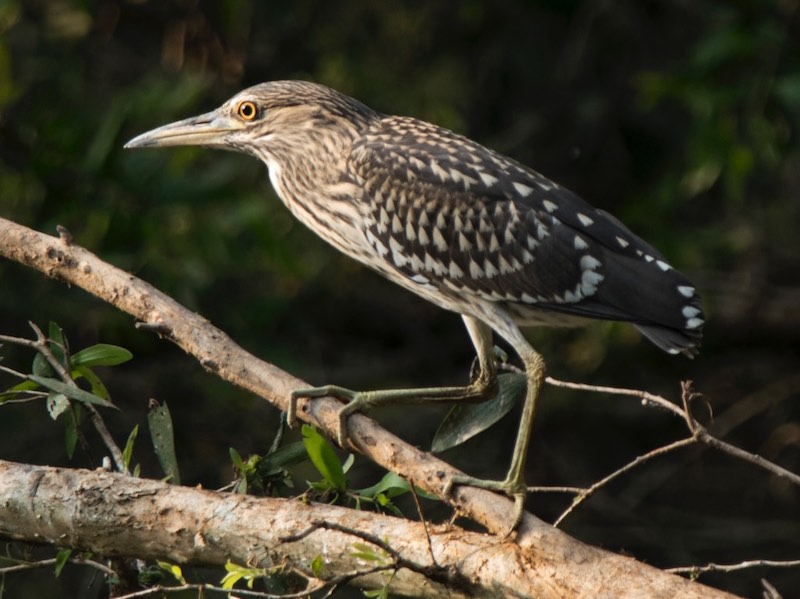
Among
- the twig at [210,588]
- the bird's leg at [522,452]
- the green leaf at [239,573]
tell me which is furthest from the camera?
the bird's leg at [522,452]

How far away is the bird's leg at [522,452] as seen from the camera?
308 centimetres

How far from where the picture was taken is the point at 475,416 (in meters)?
3.59

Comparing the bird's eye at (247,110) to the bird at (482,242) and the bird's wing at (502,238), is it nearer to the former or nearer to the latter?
the bird at (482,242)

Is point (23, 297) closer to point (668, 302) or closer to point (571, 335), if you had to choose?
point (571, 335)

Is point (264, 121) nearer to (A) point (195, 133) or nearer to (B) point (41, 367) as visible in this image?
(A) point (195, 133)

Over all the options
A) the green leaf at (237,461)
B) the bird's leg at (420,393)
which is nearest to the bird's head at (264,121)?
the bird's leg at (420,393)

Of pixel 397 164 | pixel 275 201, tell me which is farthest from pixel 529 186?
pixel 275 201

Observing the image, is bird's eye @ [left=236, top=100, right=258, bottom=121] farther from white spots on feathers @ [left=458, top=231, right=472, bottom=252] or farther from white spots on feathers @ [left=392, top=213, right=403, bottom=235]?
white spots on feathers @ [left=458, top=231, right=472, bottom=252]

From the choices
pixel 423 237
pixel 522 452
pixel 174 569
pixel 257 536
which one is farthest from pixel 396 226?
pixel 174 569

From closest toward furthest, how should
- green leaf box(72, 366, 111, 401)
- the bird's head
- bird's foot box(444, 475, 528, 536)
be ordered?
bird's foot box(444, 475, 528, 536)
green leaf box(72, 366, 111, 401)
the bird's head

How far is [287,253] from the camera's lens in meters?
5.11

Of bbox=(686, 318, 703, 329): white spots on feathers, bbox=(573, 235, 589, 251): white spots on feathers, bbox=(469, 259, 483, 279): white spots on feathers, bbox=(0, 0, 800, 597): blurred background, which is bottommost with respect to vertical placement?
bbox=(0, 0, 800, 597): blurred background

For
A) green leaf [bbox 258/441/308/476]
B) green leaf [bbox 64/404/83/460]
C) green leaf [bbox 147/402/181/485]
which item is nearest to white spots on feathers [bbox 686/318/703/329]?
green leaf [bbox 258/441/308/476]

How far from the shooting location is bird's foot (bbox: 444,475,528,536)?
116 inches
